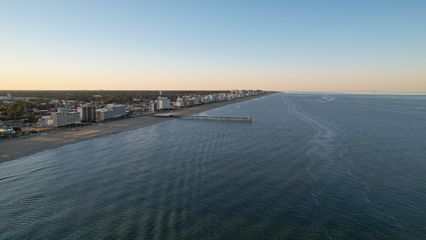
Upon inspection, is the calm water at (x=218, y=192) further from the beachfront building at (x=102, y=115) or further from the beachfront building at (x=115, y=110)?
the beachfront building at (x=115, y=110)

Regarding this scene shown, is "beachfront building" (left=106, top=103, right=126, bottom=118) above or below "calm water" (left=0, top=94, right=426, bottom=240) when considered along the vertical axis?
above

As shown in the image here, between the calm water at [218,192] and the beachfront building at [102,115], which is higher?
the beachfront building at [102,115]

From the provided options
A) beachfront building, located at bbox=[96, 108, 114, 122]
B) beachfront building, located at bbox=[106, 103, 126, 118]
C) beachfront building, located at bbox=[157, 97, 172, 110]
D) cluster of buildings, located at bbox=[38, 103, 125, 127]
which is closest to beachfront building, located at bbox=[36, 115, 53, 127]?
cluster of buildings, located at bbox=[38, 103, 125, 127]

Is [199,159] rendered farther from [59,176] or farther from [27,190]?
[27,190]

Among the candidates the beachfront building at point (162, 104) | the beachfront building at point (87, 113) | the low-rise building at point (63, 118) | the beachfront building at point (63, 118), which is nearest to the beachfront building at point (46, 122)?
the beachfront building at point (63, 118)

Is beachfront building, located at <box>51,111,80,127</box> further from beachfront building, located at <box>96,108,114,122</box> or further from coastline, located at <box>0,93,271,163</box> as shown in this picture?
beachfront building, located at <box>96,108,114,122</box>

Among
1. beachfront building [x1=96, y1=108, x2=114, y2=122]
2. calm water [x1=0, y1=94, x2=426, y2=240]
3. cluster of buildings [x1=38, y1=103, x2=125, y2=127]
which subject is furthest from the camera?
beachfront building [x1=96, y1=108, x2=114, y2=122]

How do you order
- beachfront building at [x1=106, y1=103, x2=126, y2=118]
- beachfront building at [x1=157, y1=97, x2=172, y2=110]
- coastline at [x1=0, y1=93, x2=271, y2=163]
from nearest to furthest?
1. coastline at [x1=0, y1=93, x2=271, y2=163]
2. beachfront building at [x1=106, y1=103, x2=126, y2=118]
3. beachfront building at [x1=157, y1=97, x2=172, y2=110]
